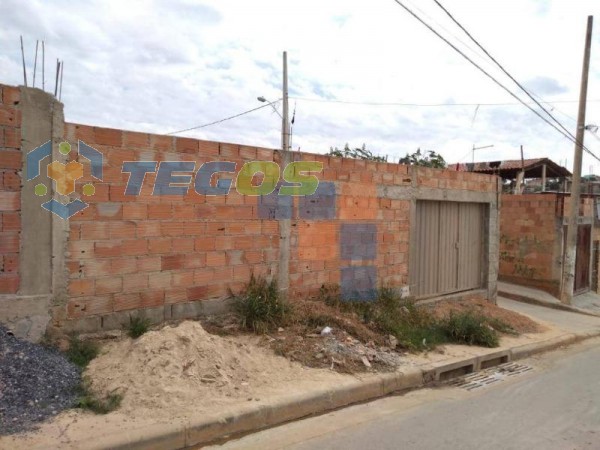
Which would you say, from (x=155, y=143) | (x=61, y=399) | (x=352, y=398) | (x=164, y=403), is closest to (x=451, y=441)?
(x=352, y=398)

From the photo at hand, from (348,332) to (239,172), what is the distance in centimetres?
252

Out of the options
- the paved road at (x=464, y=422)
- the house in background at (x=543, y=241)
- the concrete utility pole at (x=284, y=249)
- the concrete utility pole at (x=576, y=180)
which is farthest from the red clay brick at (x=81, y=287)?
the house in background at (x=543, y=241)

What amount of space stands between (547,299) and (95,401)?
40.8 ft

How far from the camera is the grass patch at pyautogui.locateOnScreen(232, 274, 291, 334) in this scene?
19.4 feet

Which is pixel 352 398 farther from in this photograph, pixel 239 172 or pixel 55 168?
pixel 55 168

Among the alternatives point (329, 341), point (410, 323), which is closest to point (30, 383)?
point (329, 341)

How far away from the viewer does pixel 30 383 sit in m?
3.94

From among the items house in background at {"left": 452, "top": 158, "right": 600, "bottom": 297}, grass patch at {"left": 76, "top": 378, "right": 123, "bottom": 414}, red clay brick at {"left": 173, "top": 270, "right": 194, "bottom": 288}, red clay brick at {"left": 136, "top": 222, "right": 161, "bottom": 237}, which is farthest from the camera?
house in background at {"left": 452, "top": 158, "right": 600, "bottom": 297}

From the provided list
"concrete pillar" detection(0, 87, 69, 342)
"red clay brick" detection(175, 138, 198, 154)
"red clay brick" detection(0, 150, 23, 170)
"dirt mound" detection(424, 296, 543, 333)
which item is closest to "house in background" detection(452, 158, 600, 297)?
"dirt mound" detection(424, 296, 543, 333)

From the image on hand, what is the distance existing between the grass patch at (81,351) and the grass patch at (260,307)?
175 cm

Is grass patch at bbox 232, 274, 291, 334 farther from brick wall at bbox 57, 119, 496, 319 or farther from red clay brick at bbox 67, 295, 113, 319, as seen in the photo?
red clay brick at bbox 67, 295, 113, 319

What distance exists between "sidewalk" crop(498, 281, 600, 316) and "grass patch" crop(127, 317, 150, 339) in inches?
442

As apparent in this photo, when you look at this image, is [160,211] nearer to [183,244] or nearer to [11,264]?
[183,244]

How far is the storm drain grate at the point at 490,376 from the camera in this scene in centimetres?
594
